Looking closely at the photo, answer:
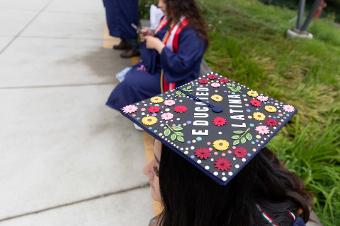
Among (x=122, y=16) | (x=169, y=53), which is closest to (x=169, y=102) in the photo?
(x=169, y=53)

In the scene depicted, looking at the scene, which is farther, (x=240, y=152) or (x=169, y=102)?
(x=169, y=102)

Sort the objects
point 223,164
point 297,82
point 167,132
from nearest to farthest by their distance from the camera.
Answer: point 223,164
point 167,132
point 297,82

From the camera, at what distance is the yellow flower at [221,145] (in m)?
0.90

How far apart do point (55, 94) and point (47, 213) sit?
160 centimetres

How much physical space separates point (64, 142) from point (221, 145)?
1938 millimetres

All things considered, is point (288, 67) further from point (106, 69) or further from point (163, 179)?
point (163, 179)

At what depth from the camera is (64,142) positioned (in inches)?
100

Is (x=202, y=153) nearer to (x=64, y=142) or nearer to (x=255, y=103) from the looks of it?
(x=255, y=103)

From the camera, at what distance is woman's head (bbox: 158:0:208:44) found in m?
2.43

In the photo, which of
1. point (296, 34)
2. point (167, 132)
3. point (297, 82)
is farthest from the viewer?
point (296, 34)

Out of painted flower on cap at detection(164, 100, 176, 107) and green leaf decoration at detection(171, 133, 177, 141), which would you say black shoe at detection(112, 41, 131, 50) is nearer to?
painted flower on cap at detection(164, 100, 176, 107)

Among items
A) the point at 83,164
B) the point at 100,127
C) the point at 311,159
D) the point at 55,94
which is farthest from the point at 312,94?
the point at 55,94

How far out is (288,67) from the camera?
13.3 ft

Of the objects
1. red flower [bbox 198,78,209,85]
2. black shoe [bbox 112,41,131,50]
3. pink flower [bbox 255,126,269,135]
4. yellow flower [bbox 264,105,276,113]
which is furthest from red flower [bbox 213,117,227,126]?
black shoe [bbox 112,41,131,50]
